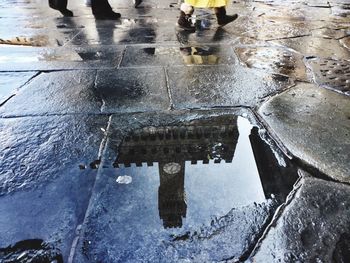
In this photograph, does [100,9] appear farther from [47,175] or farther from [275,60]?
[47,175]

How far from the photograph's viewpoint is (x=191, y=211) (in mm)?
1197

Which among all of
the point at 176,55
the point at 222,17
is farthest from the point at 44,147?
the point at 222,17

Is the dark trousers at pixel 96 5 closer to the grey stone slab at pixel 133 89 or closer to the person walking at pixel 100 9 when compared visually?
the person walking at pixel 100 9

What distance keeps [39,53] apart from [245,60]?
8.11 feet

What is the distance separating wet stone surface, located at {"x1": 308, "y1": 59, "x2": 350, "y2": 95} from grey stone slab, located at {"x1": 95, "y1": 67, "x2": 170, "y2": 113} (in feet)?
4.91

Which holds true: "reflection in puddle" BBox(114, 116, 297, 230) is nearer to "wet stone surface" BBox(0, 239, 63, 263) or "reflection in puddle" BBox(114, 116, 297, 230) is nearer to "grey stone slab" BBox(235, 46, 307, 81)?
"wet stone surface" BBox(0, 239, 63, 263)

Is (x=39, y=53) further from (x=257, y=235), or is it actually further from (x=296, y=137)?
(x=257, y=235)

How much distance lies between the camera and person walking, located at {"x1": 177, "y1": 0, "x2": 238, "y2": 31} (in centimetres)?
398

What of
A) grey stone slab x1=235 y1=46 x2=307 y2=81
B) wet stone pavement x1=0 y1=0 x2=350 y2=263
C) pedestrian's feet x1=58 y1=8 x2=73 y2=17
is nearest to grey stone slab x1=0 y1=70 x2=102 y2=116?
wet stone pavement x1=0 y1=0 x2=350 y2=263

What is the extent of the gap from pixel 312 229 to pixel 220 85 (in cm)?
159

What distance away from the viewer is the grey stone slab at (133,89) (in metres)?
2.11

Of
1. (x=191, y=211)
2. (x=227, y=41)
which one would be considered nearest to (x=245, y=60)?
(x=227, y=41)

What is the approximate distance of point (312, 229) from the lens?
1117 mm

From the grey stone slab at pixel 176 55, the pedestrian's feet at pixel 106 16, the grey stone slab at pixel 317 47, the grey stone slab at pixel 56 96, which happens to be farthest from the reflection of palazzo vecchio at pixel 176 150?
the pedestrian's feet at pixel 106 16
